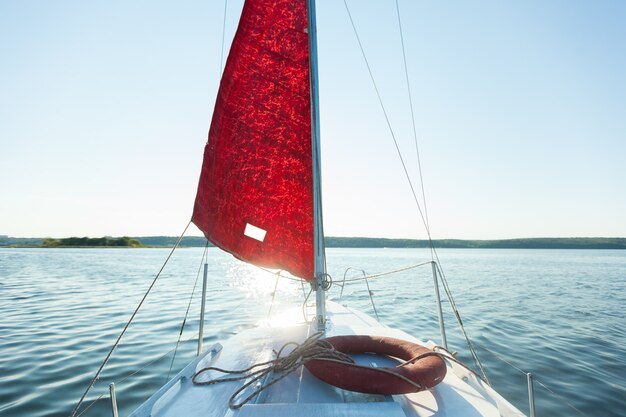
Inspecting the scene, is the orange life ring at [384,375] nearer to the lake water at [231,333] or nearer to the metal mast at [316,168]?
the lake water at [231,333]

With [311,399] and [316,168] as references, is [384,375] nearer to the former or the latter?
[311,399]

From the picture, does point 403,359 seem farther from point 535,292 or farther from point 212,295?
point 535,292

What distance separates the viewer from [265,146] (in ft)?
14.9

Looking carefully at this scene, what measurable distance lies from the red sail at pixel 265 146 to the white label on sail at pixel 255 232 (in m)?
0.01

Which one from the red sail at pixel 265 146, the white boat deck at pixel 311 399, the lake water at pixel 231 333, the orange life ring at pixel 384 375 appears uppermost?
the red sail at pixel 265 146

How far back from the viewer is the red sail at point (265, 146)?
440 cm

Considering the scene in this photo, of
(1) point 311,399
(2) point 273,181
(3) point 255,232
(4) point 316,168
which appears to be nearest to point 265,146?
(2) point 273,181

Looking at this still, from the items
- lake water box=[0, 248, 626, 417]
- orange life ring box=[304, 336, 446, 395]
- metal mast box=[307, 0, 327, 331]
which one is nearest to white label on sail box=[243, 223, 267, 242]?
metal mast box=[307, 0, 327, 331]

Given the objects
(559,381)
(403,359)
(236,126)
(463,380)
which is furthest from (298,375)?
(559,381)

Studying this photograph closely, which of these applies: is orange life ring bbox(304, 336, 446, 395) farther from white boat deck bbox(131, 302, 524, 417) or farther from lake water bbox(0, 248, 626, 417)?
lake water bbox(0, 248, 626, 417)

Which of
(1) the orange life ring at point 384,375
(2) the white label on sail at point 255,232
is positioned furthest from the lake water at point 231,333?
(2) the white label on sail at point 255,232

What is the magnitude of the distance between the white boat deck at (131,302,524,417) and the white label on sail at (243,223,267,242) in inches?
63.0

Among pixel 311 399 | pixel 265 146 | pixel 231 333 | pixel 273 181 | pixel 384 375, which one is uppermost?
pixel 265 146

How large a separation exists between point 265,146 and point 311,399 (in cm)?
311
